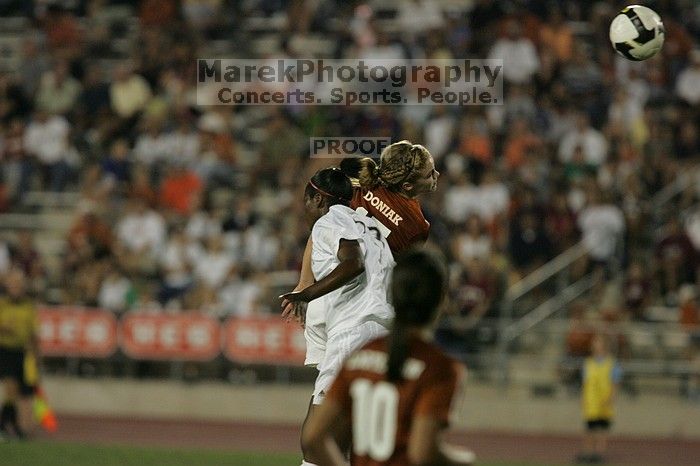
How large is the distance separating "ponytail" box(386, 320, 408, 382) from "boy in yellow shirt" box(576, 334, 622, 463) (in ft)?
35.3

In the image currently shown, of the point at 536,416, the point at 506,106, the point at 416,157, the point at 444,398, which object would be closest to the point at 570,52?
the point at 506,106

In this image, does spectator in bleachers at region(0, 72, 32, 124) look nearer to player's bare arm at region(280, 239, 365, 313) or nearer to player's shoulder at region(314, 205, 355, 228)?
player's shoulder at region(314, 205, 355, 228)

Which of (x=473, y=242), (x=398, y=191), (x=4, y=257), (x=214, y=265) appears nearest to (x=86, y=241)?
(x=4, y=257)

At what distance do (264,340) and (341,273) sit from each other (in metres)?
10.6

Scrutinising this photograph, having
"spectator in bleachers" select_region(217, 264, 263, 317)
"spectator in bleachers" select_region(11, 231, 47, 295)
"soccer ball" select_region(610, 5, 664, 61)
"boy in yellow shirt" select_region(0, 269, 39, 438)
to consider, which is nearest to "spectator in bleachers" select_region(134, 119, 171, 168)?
"spectator in bleachers" select_region(11, 231, 47, 295)

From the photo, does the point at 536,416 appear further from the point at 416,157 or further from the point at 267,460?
the point at 416,157

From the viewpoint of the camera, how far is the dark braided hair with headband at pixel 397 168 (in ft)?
24.4

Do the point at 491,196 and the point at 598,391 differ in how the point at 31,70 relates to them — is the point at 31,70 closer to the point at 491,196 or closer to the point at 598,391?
the point at 491,196

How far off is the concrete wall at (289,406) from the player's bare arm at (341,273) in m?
9.94

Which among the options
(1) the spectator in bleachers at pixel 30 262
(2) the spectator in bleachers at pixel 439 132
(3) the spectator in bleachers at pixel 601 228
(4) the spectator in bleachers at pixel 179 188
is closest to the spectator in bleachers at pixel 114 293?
(1) the spectator in bleachers at pixel 30 262

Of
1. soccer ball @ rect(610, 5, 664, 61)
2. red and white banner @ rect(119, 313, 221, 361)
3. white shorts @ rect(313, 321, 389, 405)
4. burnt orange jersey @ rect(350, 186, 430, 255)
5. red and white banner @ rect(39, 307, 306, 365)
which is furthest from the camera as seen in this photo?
red and white banner @ rect(119, 313, 221, 361)

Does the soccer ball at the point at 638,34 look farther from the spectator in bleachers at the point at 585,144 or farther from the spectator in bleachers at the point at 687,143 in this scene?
the spectator in bleachers at the point at 687,143

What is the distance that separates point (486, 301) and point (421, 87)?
13.6 ft

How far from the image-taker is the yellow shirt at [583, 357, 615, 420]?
49.5 ft
